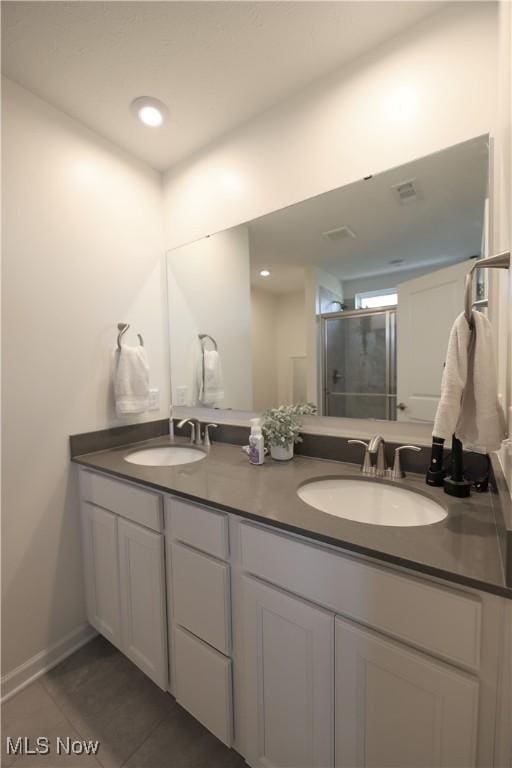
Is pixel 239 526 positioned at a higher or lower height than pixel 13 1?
lower

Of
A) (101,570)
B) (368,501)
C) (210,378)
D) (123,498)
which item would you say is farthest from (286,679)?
(210,378)

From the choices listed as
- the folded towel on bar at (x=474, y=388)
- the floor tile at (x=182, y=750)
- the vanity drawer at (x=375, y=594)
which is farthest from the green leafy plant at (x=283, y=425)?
the floor tile at (x=182, y=750)

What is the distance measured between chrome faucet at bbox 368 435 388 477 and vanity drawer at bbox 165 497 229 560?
1.87ft

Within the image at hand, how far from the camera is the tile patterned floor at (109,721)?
3.51 ft

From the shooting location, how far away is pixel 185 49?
1.20 meters

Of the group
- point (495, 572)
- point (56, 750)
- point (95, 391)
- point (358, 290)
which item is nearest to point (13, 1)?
point (95, 391)

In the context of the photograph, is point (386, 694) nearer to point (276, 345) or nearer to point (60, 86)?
point (276, 345)

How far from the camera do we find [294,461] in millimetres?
1380

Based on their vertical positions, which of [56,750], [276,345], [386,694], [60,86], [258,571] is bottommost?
[56,750]

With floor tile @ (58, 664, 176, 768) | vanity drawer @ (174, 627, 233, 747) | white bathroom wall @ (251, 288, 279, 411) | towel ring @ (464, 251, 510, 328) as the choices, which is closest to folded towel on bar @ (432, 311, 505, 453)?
towel ring @ (464, 251, 510, 328)

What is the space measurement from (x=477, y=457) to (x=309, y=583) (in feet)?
2.24

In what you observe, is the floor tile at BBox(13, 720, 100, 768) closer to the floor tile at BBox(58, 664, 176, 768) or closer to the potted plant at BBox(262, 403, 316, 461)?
the floor tile at BBox(58, 664, 176, 768)

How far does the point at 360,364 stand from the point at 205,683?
4.03 feet

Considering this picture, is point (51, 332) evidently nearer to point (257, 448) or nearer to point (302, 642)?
point (257, 448)
